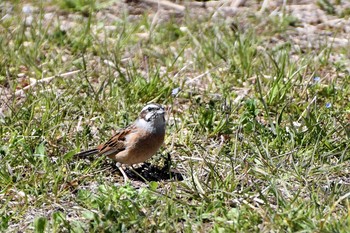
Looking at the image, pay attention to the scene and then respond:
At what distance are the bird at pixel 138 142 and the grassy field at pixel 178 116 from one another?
0.50 ft

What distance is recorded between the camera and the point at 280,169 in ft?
20.1

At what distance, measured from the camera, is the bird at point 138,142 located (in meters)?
6.41

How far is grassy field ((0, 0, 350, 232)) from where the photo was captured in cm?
561

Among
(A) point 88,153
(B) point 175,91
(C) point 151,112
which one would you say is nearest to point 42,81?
(B) point 175,91

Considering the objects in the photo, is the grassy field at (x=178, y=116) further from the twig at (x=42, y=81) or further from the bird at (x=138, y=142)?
the bird at (x=138, y=142)

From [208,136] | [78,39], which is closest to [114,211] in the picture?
[208,136]

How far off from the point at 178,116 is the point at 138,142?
102cm

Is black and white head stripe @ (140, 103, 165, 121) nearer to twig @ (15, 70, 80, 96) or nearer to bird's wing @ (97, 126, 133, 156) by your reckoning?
bird's wing @ (97, 126, 133, 156)

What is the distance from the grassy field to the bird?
15 cm

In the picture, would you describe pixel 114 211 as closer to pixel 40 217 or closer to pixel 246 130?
pixel 40 217

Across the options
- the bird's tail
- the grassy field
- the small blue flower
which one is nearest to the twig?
the grassy field

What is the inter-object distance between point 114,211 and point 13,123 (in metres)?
1.84

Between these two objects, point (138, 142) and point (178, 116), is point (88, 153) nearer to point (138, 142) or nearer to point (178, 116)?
point (138, 142)

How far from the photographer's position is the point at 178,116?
7.36 metres
